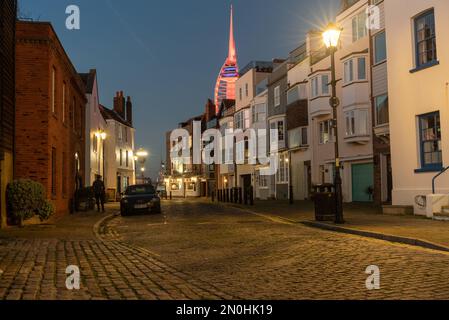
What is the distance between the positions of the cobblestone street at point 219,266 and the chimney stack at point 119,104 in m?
54.2

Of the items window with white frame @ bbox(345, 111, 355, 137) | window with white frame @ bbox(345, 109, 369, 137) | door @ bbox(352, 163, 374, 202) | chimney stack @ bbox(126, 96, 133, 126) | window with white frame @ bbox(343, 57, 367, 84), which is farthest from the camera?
chimney stack @ bbox(126, 96, 133, 126)

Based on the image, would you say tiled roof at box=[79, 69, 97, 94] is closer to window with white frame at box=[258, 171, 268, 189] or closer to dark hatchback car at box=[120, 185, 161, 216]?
dark hatchback car at box=[120, 185, 161, 216]

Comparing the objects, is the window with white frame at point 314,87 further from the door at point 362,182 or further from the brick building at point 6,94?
the brick building at point 6,94

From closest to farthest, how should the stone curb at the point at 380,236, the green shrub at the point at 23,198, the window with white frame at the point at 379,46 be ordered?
the stone curb at the point at 380,236 < the green shrub at the point at 23,198 < the window with white frame at the point at 379,46

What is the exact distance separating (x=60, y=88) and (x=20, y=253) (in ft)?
40.0

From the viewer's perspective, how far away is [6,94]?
51.0 ft

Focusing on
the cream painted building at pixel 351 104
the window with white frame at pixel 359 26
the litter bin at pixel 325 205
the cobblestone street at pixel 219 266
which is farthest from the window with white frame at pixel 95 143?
the litter bin at pixel 325 205

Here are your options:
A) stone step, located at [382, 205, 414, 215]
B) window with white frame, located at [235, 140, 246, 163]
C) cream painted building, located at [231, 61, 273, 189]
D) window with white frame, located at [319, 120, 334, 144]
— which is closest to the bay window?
stone step, located at [382, 205, 414, 215]

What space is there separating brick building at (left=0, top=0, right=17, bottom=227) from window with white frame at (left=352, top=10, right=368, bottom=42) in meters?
19.7

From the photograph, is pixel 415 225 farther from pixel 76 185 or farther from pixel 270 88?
pixel 270 88

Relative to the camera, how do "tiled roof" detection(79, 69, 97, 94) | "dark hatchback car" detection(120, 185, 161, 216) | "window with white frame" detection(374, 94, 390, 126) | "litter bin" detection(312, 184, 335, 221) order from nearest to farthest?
"litter bin" detection(312, 184, 335, 221)
"dark hatchback car" detection(120, 185, 161, 216)
"window with white frame" detection(374, 94, 390, 126)
"tiled roof" detection(79, 69, 97, 94)

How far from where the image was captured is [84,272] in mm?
7887

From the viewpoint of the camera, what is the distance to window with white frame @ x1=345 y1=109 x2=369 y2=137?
2953 centimetres

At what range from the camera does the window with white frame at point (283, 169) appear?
4259 cm
